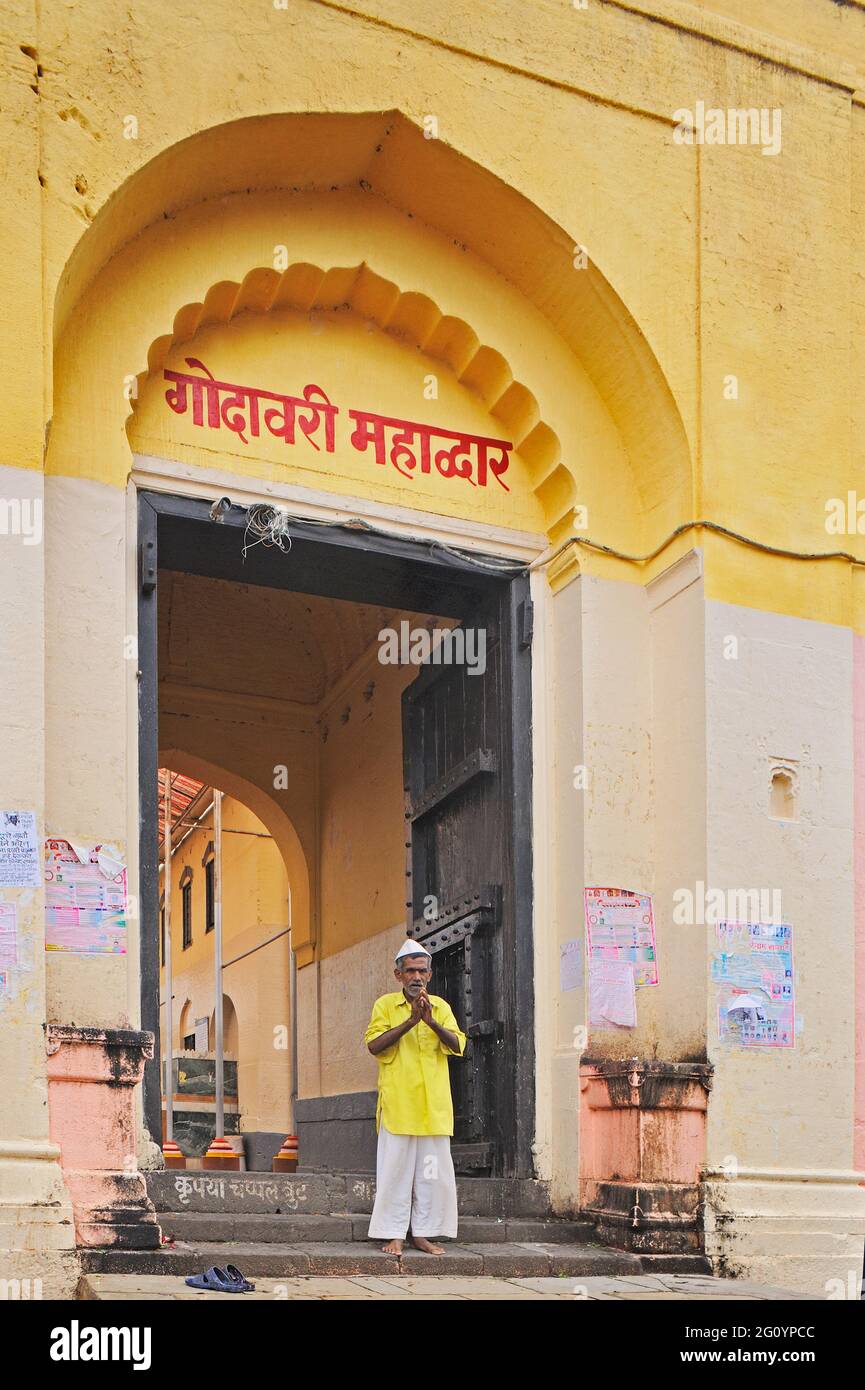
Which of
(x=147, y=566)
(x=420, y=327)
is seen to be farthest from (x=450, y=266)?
(x=147, y=566)

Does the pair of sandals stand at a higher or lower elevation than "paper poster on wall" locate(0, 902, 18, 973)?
lower

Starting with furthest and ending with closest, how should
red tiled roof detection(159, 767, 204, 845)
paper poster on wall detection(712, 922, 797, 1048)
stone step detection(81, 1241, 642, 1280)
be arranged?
red tiled roof detection(159, 767, 204, 845)
paper poster on wall detection(712, 922, 797, 1048)
stone step detection(81, 1241, 642, 1280)

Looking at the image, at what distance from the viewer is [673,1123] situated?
8164mm

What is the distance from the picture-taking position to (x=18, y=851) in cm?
691

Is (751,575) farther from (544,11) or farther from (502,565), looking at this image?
(544,11)

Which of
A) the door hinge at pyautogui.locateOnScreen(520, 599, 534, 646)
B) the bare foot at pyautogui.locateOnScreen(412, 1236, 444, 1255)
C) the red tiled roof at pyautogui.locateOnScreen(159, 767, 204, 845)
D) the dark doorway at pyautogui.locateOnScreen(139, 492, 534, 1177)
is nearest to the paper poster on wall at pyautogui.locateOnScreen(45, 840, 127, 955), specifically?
the dark doorway at pyautogui.locateOnScreen(139, 492, 534, 1177)

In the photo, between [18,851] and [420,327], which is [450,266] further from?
[18,851]

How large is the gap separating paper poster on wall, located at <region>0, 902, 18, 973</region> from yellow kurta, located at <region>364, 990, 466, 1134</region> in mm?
1774

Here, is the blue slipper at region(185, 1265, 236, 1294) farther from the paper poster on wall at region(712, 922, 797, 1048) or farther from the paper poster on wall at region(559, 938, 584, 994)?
the paper poster on wall at region(712, 922, 797, 1048)

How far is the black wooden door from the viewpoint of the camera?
8.83 m

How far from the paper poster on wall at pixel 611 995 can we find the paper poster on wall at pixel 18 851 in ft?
10.0

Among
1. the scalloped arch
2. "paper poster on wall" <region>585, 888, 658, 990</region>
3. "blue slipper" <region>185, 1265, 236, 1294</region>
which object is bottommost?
"blue slipper" <region>185, 1265, 236, 1294</region>

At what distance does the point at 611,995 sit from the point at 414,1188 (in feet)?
5.14
